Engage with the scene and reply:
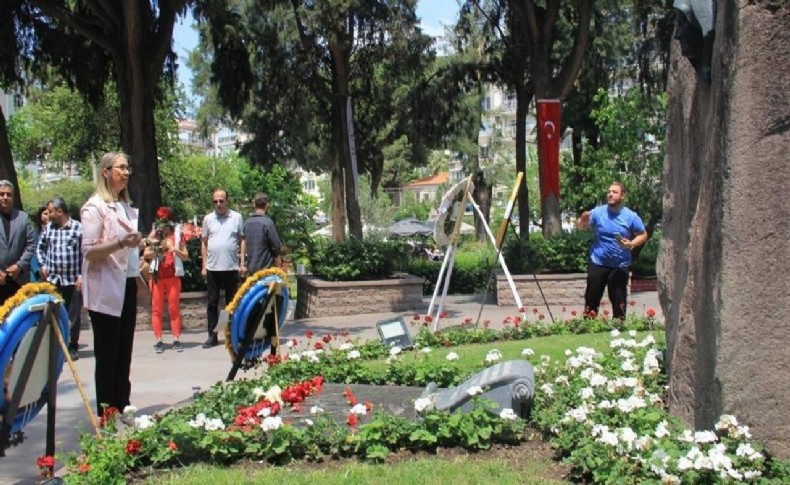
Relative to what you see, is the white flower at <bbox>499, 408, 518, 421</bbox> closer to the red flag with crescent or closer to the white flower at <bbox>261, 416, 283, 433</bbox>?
the white flower at <bbox>261, 416, 283, 433</bbox>

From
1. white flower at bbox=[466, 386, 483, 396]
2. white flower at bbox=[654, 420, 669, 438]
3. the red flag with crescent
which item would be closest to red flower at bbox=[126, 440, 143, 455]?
white flower at bbox=[466, 386, 483, 396]

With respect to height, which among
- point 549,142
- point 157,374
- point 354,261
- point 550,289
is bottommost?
point 550,289

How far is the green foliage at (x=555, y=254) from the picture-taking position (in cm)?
1736

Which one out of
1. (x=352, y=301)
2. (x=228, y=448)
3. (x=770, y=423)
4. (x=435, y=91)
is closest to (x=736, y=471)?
(x=770, y=423)

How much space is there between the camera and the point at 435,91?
23828 millimetres

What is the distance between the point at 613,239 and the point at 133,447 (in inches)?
256

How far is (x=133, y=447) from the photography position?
5.16 m

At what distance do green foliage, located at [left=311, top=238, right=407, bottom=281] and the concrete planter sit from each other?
0.87 ft

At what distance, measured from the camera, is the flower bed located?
14.3ft

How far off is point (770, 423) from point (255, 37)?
21521 millimetres

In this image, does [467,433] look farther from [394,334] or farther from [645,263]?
[645,263]

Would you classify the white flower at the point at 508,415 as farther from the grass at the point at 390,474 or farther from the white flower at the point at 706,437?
the white flower at the point at 706,437

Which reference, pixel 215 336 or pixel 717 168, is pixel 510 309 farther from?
pixel 717 168

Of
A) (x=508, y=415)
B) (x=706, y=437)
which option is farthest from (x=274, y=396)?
(x=706, y=437)
